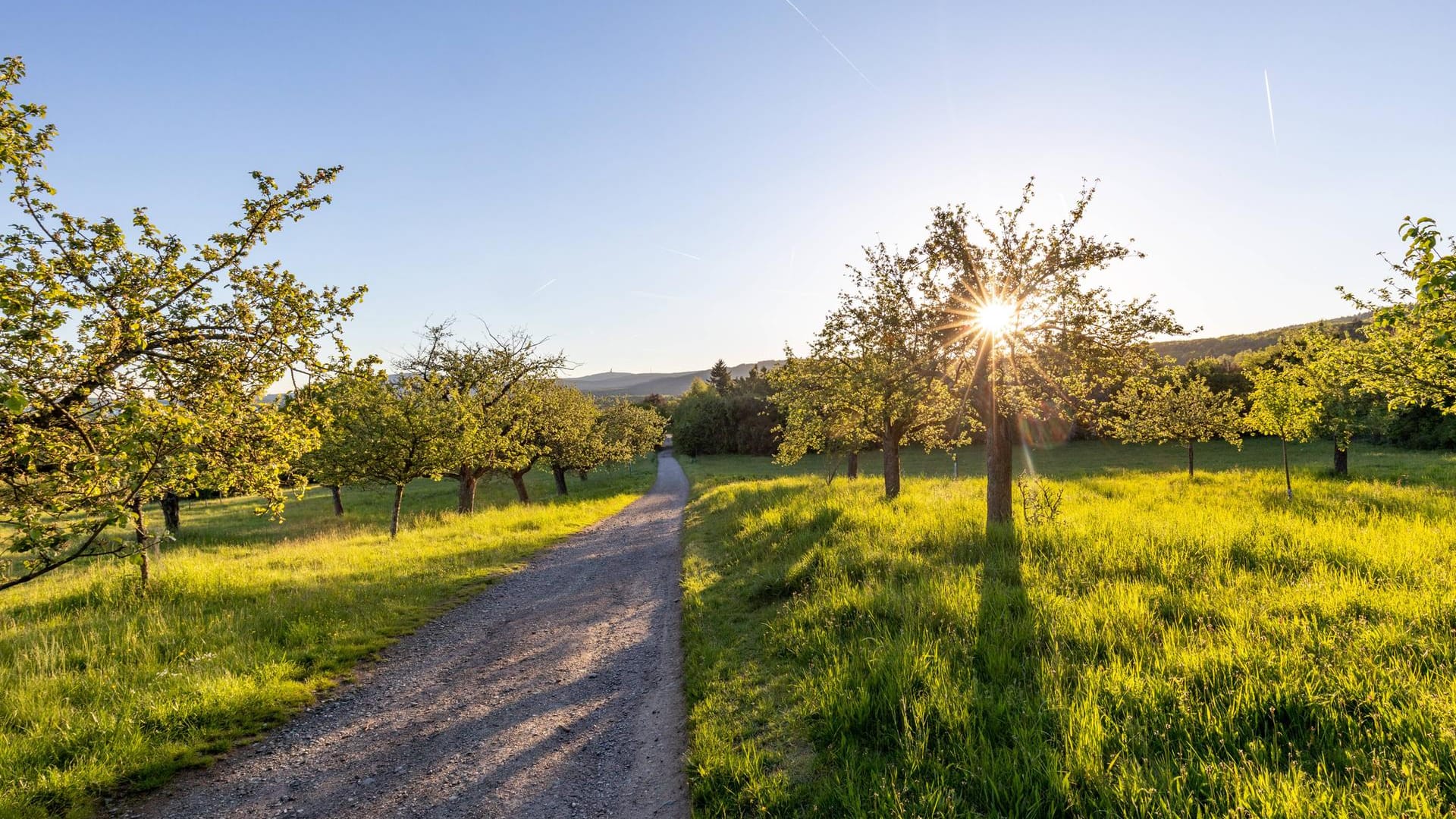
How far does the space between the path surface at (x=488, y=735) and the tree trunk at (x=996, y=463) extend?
7.67m

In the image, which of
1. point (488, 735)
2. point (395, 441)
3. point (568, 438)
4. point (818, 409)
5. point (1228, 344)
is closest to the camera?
point (488, 735)

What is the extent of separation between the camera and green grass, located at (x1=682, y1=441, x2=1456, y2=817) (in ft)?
12.8

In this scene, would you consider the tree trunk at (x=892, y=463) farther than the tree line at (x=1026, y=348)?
Yes

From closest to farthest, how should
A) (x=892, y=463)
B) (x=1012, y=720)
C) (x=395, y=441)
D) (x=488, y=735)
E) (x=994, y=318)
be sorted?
(x=1012, y=720) < (x=488, y=735) < (x=994, y=318) < (x=892, y=463) < (x=395, y=441)

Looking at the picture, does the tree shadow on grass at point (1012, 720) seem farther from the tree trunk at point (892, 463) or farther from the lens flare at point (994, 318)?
the tree trunk at point (892, 463)

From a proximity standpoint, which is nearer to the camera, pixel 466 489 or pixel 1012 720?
pixel 1012 720

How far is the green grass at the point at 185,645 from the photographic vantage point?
535 cm

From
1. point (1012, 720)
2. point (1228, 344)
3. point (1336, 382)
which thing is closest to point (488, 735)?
point (1012, 720)

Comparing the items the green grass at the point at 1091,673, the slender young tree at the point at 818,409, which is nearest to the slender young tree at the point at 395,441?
the slender young tree at the point at 818,409

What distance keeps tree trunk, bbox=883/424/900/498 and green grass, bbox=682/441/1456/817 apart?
874cm

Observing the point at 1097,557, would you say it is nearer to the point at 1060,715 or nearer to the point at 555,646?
the point at 1060,715

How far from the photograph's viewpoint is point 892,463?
66.0ft

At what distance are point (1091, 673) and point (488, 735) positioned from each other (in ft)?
20.9

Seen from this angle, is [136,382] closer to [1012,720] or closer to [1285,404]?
[1012,720]
